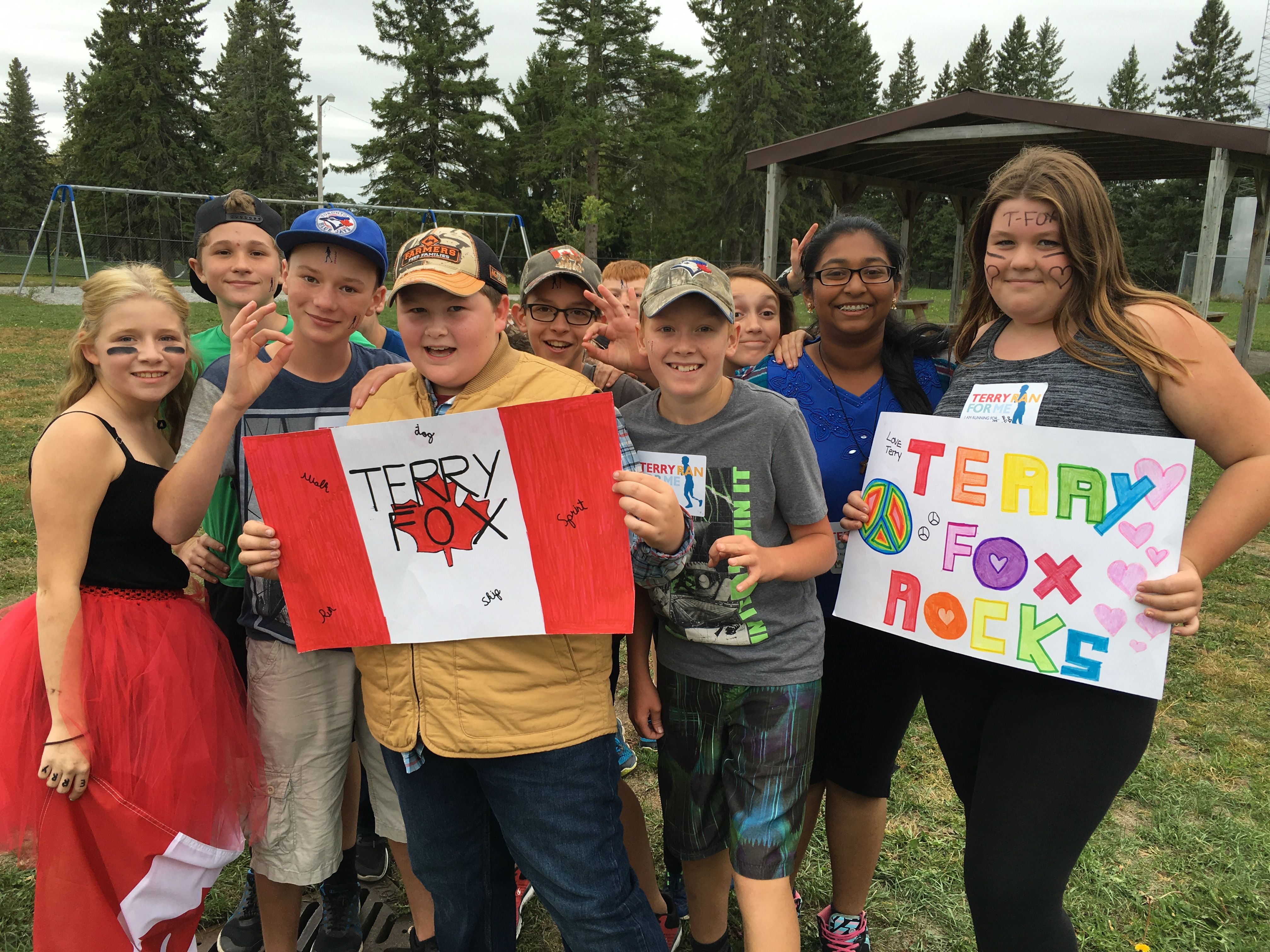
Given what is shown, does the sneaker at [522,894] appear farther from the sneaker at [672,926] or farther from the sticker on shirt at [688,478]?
the sticker on shirt at [688,478]

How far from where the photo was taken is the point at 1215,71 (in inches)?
2418

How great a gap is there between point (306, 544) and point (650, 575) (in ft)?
2.97

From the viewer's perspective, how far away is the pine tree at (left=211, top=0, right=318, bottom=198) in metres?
50.7

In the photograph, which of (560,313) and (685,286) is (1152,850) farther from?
(560,313)

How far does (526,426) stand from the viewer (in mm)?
1887

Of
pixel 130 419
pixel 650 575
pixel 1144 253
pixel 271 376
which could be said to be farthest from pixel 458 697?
pixel 1144 253

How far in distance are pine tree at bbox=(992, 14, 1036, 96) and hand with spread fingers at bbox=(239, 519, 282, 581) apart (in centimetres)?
7873

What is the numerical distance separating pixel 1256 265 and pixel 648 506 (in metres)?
17.3

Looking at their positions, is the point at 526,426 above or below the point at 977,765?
above

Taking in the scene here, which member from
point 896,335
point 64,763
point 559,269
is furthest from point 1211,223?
point 64,763

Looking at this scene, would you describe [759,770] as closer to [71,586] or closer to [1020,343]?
[1020,343]

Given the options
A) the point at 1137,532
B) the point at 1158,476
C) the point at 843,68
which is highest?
the point at 843,68

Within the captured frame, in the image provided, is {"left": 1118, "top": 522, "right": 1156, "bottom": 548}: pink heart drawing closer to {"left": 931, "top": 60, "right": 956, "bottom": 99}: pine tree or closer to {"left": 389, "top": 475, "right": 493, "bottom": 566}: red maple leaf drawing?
{"left": 389, "top": 475, "right": 493, "bottom": 566}: red maple leaf drawing

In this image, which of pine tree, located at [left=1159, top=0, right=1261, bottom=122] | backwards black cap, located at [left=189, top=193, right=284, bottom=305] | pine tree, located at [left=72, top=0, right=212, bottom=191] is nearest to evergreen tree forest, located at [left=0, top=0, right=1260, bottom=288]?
pine tree, located at [left=72, top=0, right=212, bottom=191]
